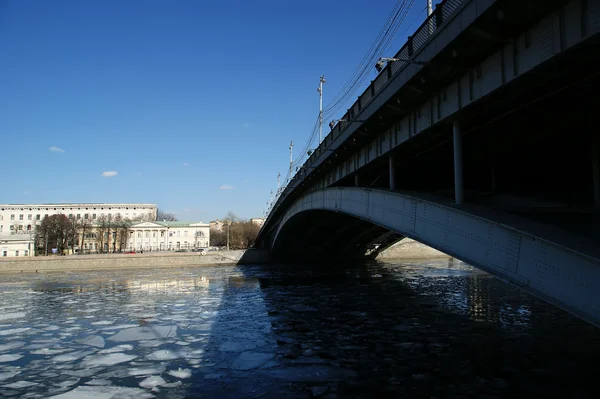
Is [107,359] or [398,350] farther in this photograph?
[398,350]

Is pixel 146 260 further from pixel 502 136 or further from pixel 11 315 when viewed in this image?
pixel 502 136

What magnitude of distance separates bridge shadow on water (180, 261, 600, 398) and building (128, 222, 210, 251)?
8773cm

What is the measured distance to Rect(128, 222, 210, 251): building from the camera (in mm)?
100375

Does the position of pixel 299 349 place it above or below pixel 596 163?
below

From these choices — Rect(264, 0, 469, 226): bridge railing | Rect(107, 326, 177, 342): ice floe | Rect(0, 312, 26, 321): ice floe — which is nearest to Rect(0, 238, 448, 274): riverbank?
Rect(0, 312, 26, 321): ice floe

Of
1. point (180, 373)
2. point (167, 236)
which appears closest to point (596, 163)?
point (180, 373)

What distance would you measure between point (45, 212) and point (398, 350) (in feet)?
381

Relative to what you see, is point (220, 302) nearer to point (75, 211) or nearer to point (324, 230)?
point (324, 230)

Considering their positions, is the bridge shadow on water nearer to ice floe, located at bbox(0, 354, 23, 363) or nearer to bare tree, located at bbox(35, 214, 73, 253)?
ice floe, located at bbox(0, 354, 23, 363)

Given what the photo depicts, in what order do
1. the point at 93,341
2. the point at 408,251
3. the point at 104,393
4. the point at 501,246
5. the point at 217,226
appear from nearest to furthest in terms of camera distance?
the point at 104,393 < the point at 501,246 < the point at 93,341 < the point at 408,251 < the point at 217,226

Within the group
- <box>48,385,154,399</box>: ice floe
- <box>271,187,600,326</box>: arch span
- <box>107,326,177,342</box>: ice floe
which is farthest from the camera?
<box>107,326,177,342</box>: ice floe

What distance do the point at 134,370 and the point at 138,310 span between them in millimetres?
9136

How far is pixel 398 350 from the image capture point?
10570mm

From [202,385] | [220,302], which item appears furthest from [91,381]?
[220,302]
